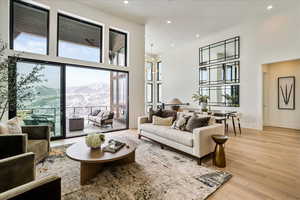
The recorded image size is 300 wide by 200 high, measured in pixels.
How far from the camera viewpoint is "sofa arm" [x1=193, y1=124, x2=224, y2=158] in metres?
2.63

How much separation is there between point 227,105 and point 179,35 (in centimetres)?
389

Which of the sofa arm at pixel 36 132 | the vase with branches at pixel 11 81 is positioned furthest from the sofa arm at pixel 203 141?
the vase with branches at pixel 11 81

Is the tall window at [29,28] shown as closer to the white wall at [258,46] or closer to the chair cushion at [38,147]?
the chair cushion at [38,147]

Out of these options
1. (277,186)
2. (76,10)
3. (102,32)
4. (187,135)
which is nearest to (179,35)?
(102,32)

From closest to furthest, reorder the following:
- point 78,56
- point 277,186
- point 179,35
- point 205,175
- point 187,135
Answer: point 277,186, point 205,175, point 187,135, point 78,56, point 179,35

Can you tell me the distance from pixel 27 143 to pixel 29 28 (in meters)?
3.32

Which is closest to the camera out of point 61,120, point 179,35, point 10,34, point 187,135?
point 187,135

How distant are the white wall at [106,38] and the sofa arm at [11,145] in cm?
268

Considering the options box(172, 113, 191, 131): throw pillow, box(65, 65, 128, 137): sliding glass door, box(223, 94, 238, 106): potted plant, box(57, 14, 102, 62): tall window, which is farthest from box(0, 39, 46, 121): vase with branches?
box(223, 94, 238, 106): potted plant

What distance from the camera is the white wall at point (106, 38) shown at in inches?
152

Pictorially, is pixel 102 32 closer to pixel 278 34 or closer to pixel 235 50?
pixel 235 50

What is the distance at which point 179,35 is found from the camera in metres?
6.93

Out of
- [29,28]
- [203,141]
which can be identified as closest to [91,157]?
[203,141]

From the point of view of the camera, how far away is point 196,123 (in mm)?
3094
